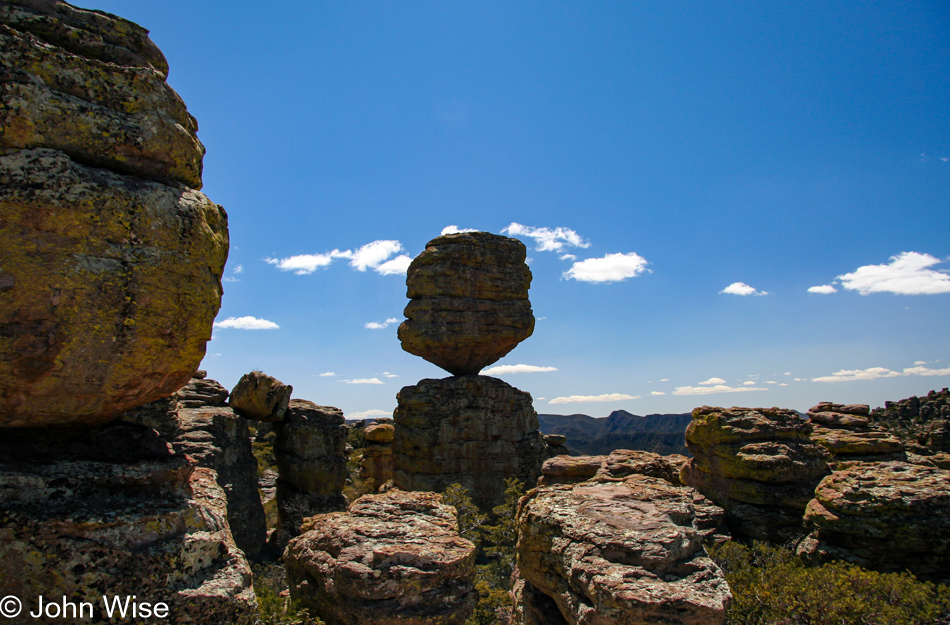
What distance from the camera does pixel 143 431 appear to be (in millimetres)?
5312

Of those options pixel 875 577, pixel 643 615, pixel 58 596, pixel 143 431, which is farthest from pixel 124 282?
pixel 875 577

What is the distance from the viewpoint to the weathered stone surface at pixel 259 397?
1821cm

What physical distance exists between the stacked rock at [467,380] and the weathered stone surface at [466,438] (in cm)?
5

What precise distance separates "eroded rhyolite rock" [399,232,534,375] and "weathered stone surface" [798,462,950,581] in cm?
1957

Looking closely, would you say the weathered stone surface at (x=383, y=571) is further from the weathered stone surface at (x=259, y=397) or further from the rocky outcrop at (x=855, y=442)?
the rocky outcrop at (x=855, y=442)

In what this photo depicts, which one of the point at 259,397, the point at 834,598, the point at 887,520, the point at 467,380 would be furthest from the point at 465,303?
the point at 834,598

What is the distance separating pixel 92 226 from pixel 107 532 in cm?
265

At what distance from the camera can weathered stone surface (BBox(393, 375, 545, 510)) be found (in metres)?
26.3

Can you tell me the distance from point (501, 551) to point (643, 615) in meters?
10.7

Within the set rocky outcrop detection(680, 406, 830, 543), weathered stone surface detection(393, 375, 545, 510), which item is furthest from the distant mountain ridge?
rocky outcrop detection(680, 406, 830, 543)

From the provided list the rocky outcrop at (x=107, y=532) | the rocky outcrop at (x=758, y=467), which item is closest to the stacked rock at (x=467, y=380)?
the rocky outcrop at (x=758, y=467)

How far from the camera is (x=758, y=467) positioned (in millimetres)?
12352

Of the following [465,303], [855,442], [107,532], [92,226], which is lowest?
[855,442]

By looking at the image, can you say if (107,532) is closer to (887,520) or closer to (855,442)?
(887,520)
